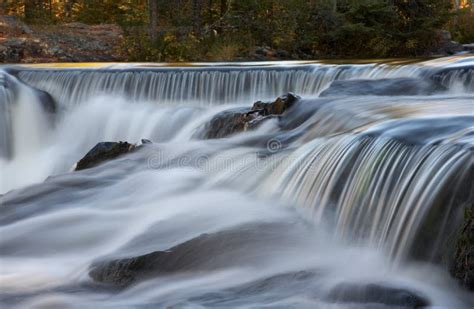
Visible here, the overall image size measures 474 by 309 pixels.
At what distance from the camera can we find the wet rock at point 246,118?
8.96 m

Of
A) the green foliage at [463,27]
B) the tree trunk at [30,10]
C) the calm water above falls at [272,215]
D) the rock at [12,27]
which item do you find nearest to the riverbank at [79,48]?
the rock at [12,27]

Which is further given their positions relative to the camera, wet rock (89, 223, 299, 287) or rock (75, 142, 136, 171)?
rock (75, 142, 136, 171)

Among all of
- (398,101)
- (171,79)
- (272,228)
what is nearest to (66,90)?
(171,79)

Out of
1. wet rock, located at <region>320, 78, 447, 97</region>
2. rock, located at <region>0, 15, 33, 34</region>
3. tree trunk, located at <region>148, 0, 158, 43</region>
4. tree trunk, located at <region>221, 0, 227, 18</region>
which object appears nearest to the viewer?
wet rock, located at <region>320, 78, 447, 97</region>

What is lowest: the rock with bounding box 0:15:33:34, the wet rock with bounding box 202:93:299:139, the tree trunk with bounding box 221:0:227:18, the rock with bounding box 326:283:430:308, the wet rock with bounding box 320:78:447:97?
the rock with bounding box 326:283:430:308

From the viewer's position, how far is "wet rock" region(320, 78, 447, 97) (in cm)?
1011

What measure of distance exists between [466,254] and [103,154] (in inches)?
206

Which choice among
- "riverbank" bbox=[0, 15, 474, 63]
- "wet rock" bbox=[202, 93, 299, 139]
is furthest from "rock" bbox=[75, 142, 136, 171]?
"riverbank" bbox=[0, 15, 474, 63]

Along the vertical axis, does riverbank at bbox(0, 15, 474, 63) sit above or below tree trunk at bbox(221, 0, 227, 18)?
below

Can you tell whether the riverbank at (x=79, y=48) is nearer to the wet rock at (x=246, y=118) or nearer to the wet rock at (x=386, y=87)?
the wet rock at (x=386, y=87)

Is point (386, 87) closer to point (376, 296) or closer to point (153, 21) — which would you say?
point (376, 296)

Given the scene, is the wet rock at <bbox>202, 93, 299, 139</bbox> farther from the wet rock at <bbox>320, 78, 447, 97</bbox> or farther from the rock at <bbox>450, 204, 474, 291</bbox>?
the rock at <bbox>450, 204, 474, 291</bbox>

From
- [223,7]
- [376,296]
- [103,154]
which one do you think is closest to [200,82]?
[103,154]

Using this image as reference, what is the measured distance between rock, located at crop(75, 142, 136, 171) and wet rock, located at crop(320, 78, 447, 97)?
3.13 metres
